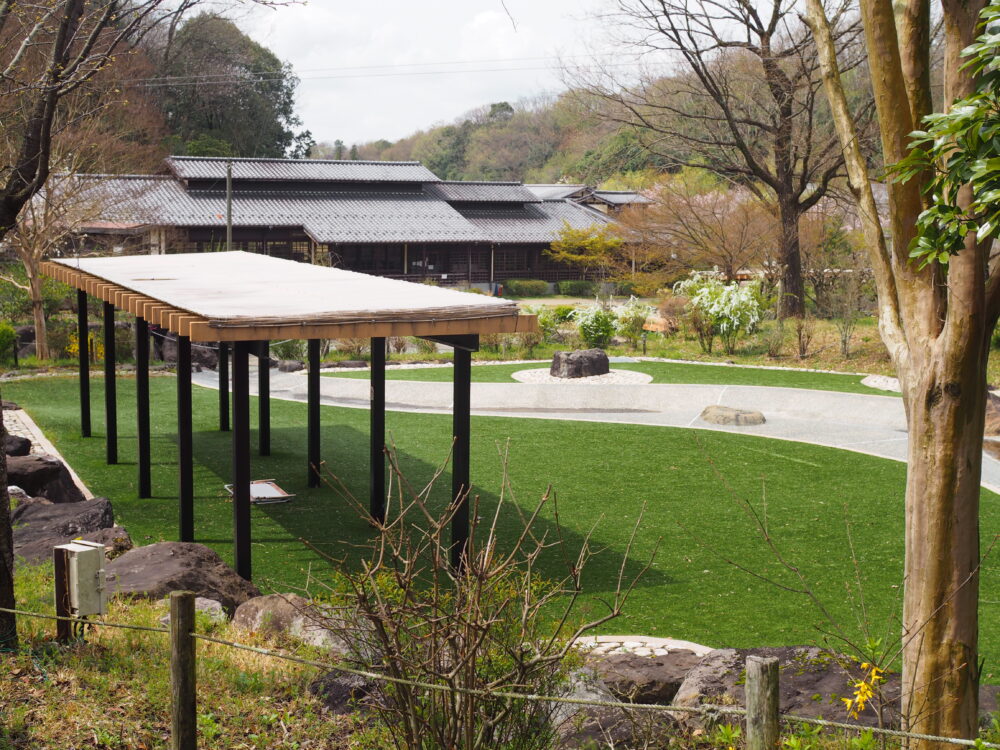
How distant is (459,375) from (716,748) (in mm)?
3700

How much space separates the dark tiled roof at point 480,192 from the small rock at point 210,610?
40262 millimetres

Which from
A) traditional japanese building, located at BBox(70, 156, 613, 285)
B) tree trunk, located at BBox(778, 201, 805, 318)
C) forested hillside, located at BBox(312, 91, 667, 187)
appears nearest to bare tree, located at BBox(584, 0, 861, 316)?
tree trunk, located at BBox(778, 201, 805, 318)

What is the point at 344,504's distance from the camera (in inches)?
391

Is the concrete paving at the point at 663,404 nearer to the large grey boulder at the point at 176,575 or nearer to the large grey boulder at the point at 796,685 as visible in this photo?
the large grey boulder at the point at 796,685

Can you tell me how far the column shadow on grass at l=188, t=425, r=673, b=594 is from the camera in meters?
7.93

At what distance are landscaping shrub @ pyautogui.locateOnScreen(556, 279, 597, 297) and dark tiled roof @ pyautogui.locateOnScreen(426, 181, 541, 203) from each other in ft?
16.3

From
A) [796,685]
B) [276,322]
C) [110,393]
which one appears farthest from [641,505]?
[110,393]

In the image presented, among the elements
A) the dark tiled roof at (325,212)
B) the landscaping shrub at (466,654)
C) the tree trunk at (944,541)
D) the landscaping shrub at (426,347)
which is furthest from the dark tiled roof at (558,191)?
the landscaping shrub at (466,654)

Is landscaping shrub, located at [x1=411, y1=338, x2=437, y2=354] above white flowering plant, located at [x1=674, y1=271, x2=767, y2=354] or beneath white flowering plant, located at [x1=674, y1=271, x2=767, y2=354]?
beneath

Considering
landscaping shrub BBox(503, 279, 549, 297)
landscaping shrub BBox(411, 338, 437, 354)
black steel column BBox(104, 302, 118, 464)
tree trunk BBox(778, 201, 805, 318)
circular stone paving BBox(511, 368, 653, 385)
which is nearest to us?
black steel column BBox(104, 302, 118, 464)

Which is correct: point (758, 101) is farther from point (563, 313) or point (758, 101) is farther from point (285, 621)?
point (285, 621)

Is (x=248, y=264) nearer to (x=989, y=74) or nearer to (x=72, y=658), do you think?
(x=72, y=658)

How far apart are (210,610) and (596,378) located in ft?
44.3

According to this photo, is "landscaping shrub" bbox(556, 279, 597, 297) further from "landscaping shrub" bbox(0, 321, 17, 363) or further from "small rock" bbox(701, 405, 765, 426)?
"small rock" bbox(701, 405, 765, 426)
